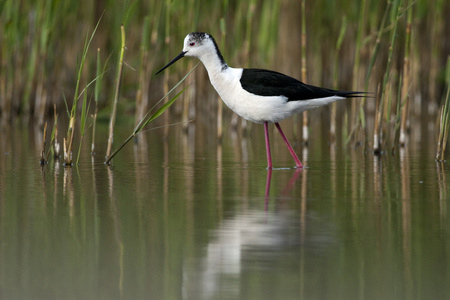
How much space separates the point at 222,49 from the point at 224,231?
16.1ft

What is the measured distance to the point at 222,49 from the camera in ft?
27.7

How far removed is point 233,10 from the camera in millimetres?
10875

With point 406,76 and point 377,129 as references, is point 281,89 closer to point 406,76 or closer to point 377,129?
point 377,129

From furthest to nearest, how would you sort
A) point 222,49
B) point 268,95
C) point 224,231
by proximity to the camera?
point 222,49
point 268,95
point 224,231

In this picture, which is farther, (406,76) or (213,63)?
(406,76)

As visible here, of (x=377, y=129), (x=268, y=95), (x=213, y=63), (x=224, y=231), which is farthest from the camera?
(x=377, y=129)

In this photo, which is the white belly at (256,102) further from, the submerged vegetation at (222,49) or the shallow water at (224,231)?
the submerged vegetation at (222,49)

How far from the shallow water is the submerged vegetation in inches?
55.8

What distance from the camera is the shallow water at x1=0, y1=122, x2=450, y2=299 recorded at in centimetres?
283

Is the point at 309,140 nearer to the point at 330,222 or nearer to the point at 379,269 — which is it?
the point at 330,222

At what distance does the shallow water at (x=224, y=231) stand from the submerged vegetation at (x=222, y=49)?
4.65 feet

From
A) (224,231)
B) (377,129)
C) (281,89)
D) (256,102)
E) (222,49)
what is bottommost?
(224,231)

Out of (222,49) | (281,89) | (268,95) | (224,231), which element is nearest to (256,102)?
(268,95)

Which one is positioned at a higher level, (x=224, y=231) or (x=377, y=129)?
(x=377, y=129)
